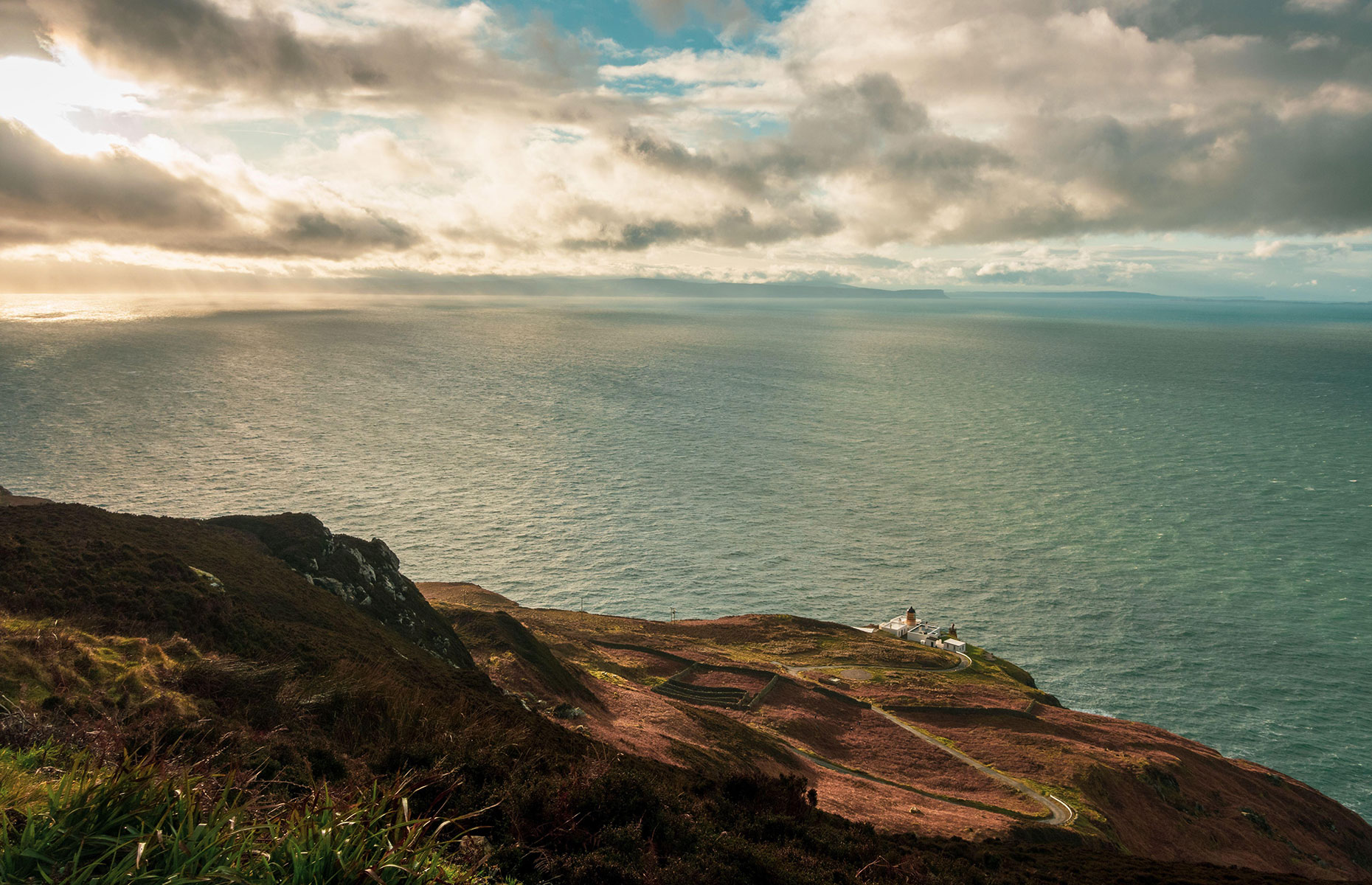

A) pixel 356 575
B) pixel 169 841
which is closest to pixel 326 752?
pixel 169 841

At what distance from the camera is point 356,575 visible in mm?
40562

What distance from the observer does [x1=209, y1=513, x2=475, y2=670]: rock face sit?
127 feet

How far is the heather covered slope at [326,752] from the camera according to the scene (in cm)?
851

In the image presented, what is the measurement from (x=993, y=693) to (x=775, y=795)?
45.8 meters

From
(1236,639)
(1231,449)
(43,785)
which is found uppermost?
(43,785)

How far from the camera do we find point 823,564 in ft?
296

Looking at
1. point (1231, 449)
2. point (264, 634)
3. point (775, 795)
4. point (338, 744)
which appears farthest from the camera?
point (1231, 449)

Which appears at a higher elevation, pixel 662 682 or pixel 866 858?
pixel 866 858

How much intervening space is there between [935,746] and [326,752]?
4466 cm

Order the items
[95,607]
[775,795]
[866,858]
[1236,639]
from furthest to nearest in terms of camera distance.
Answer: [1236,639], [95,607], [775,795], [866,858]

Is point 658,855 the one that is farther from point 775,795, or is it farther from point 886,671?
point 886,671

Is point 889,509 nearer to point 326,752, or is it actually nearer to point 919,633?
point 919,633

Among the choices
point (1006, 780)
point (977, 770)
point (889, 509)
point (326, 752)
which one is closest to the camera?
point (326, 752)

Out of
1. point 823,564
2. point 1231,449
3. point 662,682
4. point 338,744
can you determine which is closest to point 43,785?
point 338,744
